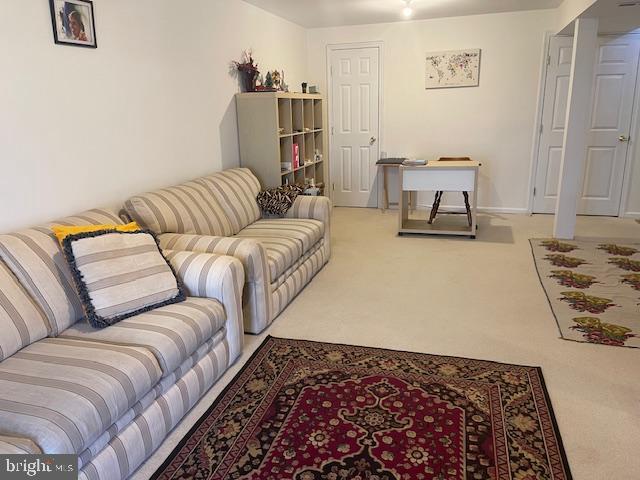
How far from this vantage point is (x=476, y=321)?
3.04m

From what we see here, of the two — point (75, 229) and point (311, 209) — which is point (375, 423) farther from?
point (311, 209)

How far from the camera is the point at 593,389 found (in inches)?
89.9

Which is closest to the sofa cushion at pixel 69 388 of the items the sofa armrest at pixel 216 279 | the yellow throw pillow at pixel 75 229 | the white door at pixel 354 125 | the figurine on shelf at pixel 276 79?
the yellow throw pillow at pixel 75 229

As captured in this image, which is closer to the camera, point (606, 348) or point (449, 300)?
point (606, 348)

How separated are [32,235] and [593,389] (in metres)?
2.71

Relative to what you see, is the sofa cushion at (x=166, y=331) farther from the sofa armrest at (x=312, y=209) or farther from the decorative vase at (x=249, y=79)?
the decorative vase at (x=249, y=79)

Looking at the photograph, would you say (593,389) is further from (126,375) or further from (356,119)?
(356,119)

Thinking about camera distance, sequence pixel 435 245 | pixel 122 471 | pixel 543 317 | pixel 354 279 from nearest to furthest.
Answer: pixel 122 471
pixel 543 317
pixel 354 279
pixel 435 245

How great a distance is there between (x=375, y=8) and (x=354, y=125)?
1604 millimetres

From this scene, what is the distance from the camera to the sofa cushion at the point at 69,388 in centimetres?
145

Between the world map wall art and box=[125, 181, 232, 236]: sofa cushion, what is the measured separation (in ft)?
11.8

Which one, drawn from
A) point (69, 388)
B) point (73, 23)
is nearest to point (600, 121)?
point (73, 23)

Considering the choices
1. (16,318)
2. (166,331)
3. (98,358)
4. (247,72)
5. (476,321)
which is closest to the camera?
(98,358)

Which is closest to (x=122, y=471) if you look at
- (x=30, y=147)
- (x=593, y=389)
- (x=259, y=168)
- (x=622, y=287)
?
(x=30, y=147)
